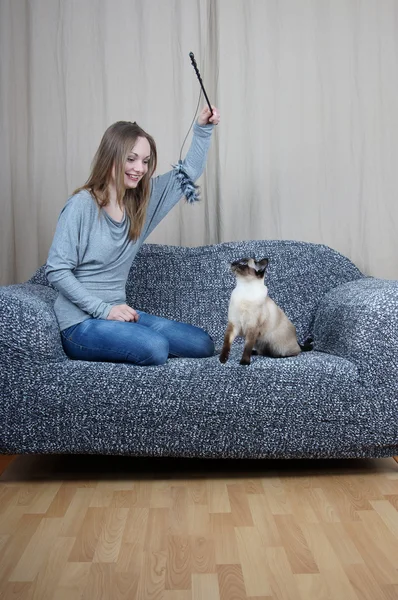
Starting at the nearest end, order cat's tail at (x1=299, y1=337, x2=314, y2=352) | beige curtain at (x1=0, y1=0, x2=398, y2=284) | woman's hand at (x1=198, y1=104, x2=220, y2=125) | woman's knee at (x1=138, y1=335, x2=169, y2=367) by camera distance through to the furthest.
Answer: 1. woman's knee at (x1=138, y1=335, x2=169, y2=367)
2. woman's hand at (x1=198, y1=104, x2=220, y2=125)
3. cat's tail at (x1=299, y1=337, x2=314, y2=352)
4. beige curtain at (x1=0, y1=0, x2=398, y2=284)

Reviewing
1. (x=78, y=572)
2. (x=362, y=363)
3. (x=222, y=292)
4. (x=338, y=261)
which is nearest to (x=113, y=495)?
(x=78, y=572)

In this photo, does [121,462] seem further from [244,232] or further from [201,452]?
[244,232]

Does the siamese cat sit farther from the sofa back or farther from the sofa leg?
the sofa leg

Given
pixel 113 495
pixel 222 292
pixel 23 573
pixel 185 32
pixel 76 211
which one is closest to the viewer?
pixel 23 573

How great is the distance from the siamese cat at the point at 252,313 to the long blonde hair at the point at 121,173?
1.51 feet

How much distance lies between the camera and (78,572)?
1556 mm

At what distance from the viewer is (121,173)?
2473 mm

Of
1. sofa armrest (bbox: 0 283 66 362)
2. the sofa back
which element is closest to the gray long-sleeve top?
sofa armrest (bbox: 0 283 66 362)

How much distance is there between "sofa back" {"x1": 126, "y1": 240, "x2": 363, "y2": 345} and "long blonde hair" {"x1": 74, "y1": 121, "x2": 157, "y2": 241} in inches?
16.0

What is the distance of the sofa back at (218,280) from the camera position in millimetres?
2885

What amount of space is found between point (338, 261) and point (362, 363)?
2.81 feet

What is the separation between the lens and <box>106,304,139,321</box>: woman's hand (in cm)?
241

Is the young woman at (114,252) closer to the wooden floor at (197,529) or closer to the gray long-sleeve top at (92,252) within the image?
the gray long-sleeve top at (92,252)

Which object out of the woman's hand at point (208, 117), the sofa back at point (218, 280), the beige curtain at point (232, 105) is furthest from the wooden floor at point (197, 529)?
the beige curtain at point (232, 105)
